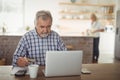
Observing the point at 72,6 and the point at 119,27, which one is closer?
→ the point at 119,27

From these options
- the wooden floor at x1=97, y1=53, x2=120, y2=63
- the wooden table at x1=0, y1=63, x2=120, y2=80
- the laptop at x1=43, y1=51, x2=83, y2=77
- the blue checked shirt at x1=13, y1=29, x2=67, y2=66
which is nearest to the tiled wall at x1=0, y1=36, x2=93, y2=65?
the wooden floor at x1=97, y1=53, x2=120, y2=63

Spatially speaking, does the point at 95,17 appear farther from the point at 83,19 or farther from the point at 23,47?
the point at 23,47

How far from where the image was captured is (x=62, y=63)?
175 centimetres

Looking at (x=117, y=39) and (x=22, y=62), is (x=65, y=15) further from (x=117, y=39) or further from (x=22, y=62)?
(x=22, y=62)

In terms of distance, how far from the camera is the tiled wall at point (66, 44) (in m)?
4.70

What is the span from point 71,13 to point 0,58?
3.25 m

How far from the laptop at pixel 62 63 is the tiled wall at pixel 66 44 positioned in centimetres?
304

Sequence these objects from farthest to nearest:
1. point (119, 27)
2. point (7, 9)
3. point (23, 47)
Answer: point (7, 9) → point (119, 27) → point (23, 47)

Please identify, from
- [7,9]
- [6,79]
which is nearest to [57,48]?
[6,79]

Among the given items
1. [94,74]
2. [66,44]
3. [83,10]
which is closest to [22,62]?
[94,74]

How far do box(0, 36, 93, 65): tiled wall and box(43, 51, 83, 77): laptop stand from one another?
304 centimetres

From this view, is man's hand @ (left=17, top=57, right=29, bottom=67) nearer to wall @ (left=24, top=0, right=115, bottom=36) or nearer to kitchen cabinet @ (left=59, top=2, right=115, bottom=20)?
wall @ (left=24, top=0, right=115, bottom=36)

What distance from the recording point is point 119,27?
6484 millimetres

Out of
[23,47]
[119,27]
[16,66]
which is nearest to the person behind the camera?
[16,66]
